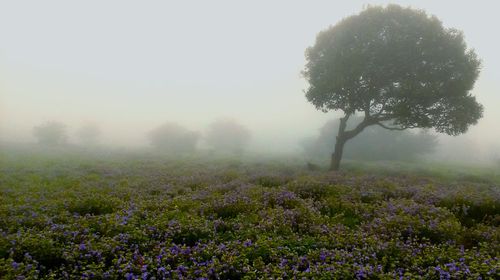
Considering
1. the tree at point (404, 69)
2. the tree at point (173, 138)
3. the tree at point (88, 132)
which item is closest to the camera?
the tree at point (404, 69)

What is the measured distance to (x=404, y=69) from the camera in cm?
2603

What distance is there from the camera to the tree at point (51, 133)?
2781 inches

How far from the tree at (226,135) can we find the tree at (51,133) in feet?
113

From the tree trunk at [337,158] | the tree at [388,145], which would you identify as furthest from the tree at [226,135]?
the tree trunk at [337,158]

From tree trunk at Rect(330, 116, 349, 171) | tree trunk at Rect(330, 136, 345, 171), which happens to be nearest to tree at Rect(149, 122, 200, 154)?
tree trunk at Rect(330, 116, 349, 171)

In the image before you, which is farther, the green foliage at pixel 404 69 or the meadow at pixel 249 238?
the green foliage at pixel 404 69

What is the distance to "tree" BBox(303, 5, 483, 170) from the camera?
25.7 meters

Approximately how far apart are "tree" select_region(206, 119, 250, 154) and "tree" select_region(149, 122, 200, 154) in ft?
26.5

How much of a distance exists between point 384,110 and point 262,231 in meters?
22.6

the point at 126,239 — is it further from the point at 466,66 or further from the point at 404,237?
the point at 466,66

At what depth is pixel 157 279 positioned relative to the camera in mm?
6316

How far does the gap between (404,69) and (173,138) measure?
203 ft

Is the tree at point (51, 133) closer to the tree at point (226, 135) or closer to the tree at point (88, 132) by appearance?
the tree at point (88, 132)

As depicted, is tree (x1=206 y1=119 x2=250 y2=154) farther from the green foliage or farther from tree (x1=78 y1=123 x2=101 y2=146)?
the green foliage
